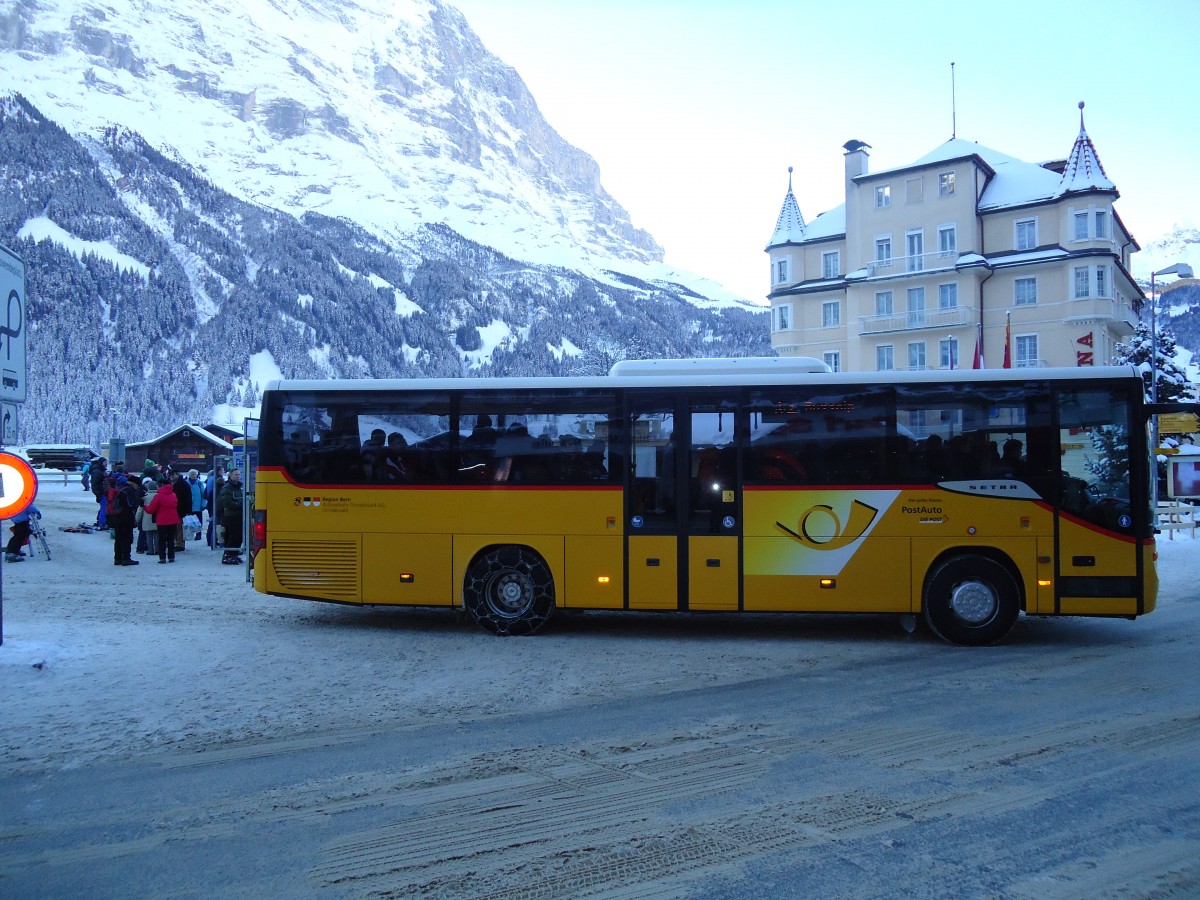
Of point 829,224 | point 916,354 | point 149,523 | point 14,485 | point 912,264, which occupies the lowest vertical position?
point 149,523

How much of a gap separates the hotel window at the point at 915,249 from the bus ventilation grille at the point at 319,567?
45764 millimetres

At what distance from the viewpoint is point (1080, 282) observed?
155ft

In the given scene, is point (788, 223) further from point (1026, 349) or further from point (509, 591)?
point (509, 591)

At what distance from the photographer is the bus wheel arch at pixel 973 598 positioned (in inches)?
400

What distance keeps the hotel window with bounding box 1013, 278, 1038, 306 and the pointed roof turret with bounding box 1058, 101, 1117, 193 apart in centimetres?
466

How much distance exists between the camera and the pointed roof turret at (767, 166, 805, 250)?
184ft

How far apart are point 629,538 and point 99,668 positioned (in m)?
5.41

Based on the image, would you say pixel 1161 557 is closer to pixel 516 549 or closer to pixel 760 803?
pixel 516 549

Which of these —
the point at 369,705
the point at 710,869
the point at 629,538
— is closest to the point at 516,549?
the point at 629,538

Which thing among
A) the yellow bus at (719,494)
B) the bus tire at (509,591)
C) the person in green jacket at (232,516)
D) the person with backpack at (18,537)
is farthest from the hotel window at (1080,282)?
the person with backpack at (18,537)

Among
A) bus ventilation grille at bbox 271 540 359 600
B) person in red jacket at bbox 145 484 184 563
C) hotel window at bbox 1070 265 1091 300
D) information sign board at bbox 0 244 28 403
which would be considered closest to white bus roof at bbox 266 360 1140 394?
bus ventilation grille at bbox 271 540 359 600

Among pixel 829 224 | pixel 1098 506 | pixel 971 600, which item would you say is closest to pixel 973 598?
pixel 971 600

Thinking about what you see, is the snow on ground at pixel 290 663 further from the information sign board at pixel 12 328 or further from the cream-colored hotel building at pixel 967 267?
the cream-colored hotel building at pixel 967 267

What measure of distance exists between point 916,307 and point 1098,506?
144 ft
